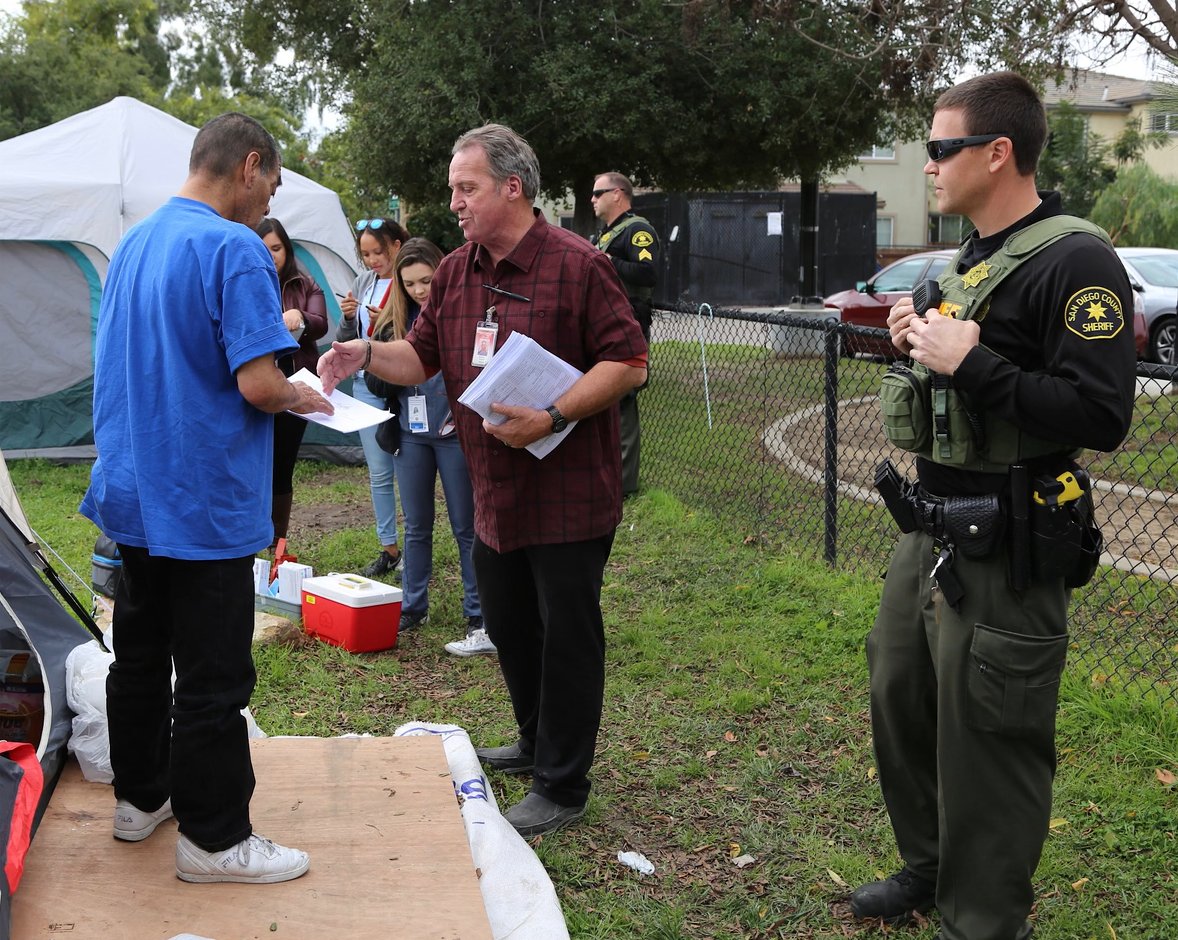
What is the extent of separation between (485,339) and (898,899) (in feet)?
6.43

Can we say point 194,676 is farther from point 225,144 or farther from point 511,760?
point 511,760

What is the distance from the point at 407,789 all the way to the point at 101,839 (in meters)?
0.86

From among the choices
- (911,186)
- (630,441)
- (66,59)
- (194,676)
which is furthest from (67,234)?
(911,186)

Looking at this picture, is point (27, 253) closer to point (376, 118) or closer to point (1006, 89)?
point (376, 118)

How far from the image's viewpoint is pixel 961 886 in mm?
2688

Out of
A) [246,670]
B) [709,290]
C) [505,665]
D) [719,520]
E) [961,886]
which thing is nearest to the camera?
[961,886]

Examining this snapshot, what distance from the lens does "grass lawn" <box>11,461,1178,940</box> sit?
325 centimetres

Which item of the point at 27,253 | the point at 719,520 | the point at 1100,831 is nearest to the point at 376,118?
the point at 27,253

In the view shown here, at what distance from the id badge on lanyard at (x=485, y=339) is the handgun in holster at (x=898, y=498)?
3.98 feet

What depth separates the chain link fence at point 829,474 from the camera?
5.11m

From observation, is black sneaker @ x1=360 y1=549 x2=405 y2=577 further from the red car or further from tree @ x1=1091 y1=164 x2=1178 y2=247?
tree @ x1=1091 y1=164 x2=1178 y2=247

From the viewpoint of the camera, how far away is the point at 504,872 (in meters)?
3.21

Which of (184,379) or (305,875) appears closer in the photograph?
(184,379)

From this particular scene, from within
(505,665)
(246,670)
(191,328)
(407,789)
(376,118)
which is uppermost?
(376,118)
